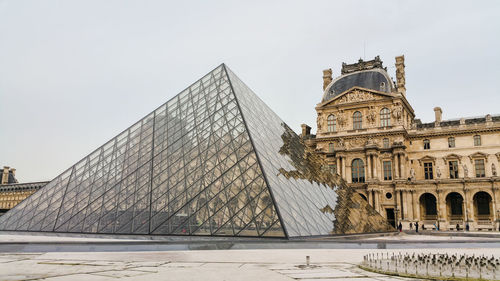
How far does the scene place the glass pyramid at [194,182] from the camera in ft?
52.0

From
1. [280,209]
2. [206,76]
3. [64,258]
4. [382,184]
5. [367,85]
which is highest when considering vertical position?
[367,85]

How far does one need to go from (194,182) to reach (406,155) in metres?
34.2

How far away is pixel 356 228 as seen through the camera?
64.3 ft

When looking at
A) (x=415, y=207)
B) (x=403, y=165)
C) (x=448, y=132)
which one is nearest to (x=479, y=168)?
(x=448, y=132)

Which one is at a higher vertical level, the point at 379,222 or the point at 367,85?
the point at 367,85

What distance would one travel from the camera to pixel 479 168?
43031mm

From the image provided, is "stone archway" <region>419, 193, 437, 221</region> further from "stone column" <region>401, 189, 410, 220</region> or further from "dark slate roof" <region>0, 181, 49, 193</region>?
"dark slate roof" <region>0, 181, 49, 193</region>

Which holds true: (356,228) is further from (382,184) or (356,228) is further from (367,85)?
(367,85)

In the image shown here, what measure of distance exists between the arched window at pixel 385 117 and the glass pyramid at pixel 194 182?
23467 mm

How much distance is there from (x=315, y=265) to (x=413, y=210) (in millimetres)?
38202

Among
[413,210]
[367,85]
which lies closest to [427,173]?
[413,210]

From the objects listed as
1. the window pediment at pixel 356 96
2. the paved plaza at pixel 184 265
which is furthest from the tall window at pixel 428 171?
the paved plaza at pixel 184 265

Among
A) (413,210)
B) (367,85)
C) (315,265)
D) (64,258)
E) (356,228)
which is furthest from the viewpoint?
(367,85)

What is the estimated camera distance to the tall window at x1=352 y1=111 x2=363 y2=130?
48375 mm
